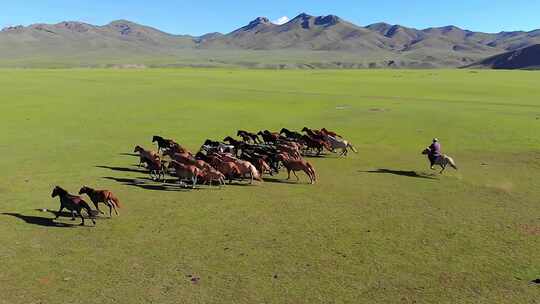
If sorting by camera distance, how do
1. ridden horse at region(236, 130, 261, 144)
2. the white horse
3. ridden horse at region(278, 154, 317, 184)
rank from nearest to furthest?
ridden horse at region(278, 154, 317, 184) → the white horse → ridden horse at region(236, 130, 261, 144)

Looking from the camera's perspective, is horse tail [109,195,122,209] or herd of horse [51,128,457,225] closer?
horse tail [109,195,122,209]

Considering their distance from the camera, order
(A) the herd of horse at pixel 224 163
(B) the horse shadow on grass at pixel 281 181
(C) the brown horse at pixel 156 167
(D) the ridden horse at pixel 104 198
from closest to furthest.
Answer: (D) the ridden horse at pixel 104 198, (A) the herd of horse at pixel 224 163, (C) the brown horse at pixel 156 167, (B) the horse shadow on grass at pixel 281 181

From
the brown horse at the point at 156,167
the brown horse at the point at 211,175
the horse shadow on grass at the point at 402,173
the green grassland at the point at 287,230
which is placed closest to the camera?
the green grassland at the point at 287,230

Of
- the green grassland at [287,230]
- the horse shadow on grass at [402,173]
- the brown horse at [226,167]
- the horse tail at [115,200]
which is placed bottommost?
the green grassland at [287,230]

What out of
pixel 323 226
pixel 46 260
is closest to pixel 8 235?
pixel 46 260

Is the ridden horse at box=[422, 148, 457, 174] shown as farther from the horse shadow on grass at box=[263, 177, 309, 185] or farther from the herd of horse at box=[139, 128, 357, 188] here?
the horse shadow on grass at box=[263, 177, 309, 185]

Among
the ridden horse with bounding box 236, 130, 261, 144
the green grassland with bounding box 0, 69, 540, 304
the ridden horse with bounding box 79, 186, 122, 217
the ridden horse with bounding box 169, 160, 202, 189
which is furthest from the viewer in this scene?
the ridden horse with bounding box 236, 130, 261, 144

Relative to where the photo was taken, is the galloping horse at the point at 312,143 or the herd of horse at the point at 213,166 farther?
the galloping horse at the point at 312,143

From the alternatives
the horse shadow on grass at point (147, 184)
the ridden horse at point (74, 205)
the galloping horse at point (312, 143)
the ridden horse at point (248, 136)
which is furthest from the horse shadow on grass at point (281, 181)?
the ridden horse at point (74, 205)

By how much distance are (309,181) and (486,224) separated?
6.71 metres

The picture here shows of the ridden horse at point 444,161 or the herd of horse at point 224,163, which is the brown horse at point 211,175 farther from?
the ridden horse at point 444,161

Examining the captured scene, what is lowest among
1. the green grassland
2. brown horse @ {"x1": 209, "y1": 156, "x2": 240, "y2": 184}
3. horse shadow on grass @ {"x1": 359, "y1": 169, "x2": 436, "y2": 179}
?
the green grassland

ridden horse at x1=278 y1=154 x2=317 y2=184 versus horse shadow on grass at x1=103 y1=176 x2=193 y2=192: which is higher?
ridden horse at x1=278 y1=154 x2=317 y2=184

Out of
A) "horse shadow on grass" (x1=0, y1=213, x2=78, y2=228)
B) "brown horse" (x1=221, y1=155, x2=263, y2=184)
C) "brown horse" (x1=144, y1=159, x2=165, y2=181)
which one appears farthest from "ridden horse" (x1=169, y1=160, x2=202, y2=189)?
"horse shadow on grass" (x1=0, y1=213, x2=78, y2=228)
